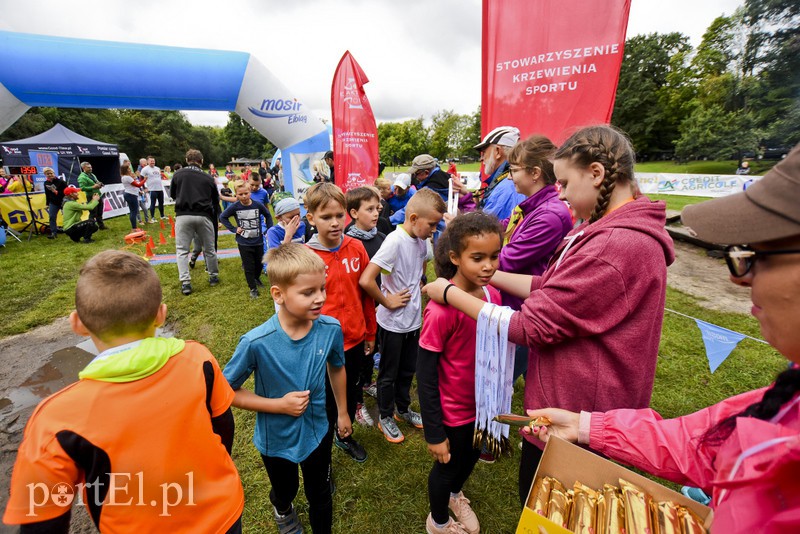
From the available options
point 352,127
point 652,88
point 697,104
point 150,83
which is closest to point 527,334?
point 352,127

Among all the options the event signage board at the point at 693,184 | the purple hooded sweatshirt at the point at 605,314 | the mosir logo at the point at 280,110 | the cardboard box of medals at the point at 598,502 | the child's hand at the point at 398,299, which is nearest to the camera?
the cardboard box of medals at the point at 598,502

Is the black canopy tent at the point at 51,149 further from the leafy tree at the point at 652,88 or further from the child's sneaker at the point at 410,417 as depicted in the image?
the leafy tree at the point at 652,88

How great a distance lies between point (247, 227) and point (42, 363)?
3.08 metres

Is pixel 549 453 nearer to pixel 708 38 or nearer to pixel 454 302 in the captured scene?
pixel 454 302

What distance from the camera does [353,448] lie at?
9.36 feet

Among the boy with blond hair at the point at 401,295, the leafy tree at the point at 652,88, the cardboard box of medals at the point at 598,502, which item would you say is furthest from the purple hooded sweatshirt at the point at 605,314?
the leafy tree at the point at 652,88

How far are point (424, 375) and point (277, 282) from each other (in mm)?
898

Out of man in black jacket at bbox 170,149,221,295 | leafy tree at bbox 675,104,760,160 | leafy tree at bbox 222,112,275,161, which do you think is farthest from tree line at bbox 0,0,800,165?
man in black jacket at bbox 170,149,221,295

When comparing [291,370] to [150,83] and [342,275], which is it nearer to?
[342,275]

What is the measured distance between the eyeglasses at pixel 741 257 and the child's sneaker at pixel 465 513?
2.13 meters

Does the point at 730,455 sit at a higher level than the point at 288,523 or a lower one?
higher

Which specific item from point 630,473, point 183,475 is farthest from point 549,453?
point 183,475

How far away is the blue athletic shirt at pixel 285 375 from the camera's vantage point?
1.71 m

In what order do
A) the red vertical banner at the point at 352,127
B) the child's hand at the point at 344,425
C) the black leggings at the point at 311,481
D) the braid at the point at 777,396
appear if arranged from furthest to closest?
the red vertical banner at the point at 352,127
the child's hand at the point at 344,425
the black leggings at the point at 311,481
the braid at the point at 777,396
